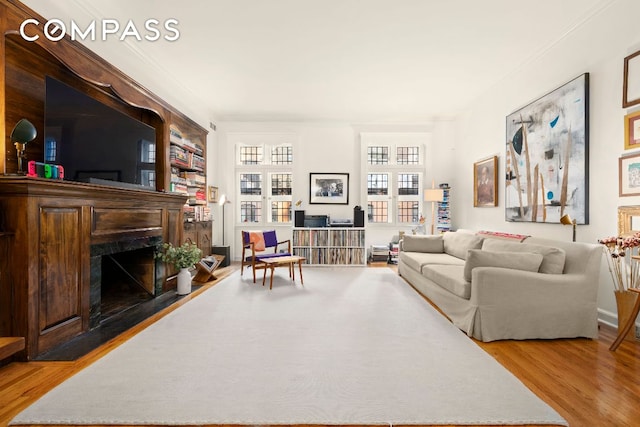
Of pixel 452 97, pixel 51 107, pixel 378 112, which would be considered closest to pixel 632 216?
pixel 452 97

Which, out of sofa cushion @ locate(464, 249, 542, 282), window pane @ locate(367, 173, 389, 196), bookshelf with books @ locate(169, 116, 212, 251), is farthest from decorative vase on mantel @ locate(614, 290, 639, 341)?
bookshelf with books @ locate(169, 116, 212, 251)

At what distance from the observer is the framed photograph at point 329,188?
6348 millimetres

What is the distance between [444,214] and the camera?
6.14 m

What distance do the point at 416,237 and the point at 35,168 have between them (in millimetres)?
4580

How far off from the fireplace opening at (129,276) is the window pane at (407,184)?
4766 millimetres

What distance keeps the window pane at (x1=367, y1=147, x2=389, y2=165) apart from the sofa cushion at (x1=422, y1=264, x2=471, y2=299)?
10.7 feet

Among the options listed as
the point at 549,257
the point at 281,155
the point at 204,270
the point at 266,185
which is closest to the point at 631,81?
the point at 549,257

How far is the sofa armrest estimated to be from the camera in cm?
250

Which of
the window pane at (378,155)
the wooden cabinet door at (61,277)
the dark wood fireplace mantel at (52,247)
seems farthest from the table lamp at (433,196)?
the wooden cabinet door at (61,277)

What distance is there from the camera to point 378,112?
597cm

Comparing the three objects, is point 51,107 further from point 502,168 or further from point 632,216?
point 502,168

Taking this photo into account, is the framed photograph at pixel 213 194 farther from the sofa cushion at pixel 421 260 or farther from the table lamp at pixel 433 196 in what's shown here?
the table lamp at pixel 433 196

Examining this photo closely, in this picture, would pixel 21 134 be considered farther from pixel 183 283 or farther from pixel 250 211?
pixel 250 211

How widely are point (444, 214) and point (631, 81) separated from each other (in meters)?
3.72
